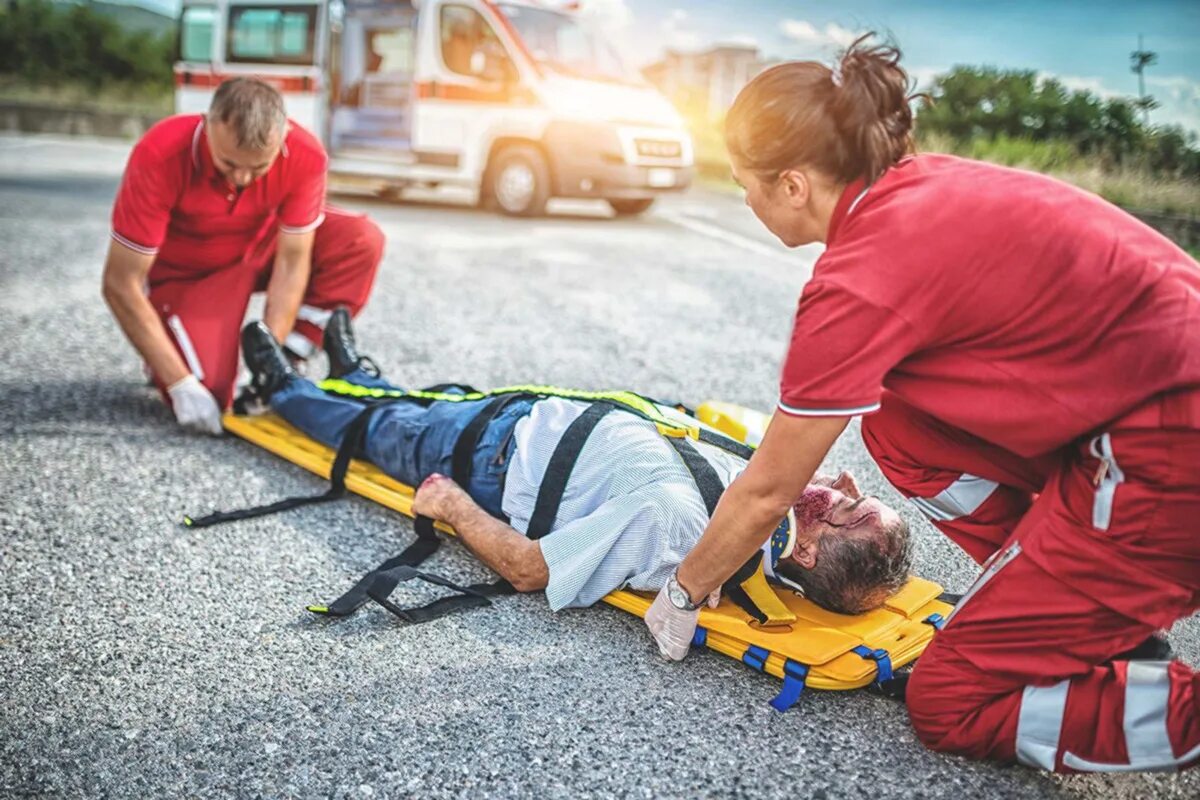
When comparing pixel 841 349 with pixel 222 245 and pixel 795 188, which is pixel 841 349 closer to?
pixel 795 188

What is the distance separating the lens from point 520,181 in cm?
984

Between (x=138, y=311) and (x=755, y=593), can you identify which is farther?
(x=138, y=311)

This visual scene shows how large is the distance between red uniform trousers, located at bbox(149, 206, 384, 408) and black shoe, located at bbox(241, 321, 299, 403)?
0.17 m

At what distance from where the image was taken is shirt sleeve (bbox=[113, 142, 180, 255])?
3662 millimetres

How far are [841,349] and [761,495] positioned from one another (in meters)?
0.36

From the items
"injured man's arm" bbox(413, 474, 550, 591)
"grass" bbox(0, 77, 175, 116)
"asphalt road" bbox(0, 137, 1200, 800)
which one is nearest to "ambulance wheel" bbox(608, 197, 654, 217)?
"asphalt road" bbox(0, 137, 1200, 800)

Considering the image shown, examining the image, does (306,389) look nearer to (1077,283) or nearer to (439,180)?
(1077,283)

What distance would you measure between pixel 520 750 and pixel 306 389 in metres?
2.00

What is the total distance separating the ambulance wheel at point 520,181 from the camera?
31.8ft

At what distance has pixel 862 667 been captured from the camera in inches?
92.1

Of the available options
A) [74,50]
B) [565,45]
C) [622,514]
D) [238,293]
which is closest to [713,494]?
[622,514]

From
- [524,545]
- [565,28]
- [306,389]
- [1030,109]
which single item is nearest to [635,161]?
[565,28]

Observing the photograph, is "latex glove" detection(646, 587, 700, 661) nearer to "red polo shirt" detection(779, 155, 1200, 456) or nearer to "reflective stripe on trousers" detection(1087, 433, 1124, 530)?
"red polo shirt" detection(779, 155, 1200, 456)

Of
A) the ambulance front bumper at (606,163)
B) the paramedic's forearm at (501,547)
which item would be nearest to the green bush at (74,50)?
the ambulance front bumper at (606,163)
